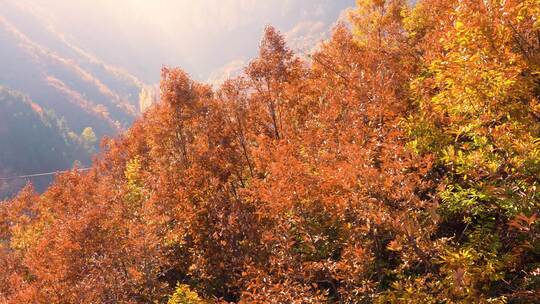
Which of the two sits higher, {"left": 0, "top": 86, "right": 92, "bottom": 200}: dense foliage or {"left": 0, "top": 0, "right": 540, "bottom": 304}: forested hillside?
{"left": 0, "top": 86, "right": 92, "bottom": 200}: dense foliage

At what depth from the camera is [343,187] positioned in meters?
10.8

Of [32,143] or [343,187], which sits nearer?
[343,187]

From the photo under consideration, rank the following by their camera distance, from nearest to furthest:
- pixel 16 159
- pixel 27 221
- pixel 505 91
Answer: pixel 505 91
pixel 27 221
pixel 16 159

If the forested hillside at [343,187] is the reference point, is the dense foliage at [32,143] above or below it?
above

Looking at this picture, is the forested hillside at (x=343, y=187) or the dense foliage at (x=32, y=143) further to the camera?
the dense foliage at (x=32, y=143)

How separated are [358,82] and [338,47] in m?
6.92

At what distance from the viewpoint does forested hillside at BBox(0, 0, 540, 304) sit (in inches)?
367

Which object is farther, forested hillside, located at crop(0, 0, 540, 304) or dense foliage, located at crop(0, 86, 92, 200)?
dense foliage, located at crop(0, 86, 92, 200)

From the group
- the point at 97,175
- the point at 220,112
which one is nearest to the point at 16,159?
the point at 97,175

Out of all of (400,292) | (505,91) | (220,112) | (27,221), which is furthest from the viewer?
(27,221)

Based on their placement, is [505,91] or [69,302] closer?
[505,91]

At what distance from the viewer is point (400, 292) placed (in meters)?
9.64

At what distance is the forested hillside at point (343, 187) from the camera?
30.6 ft

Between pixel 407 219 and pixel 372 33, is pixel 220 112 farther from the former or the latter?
pixel 407 219
